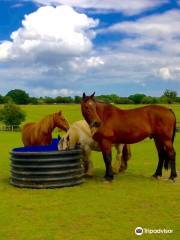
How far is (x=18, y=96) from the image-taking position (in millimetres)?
93562

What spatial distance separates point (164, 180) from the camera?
389 inches

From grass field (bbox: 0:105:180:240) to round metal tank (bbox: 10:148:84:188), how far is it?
0.27 meters

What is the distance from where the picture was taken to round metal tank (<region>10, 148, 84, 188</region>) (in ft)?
29.2

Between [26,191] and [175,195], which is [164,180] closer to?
[175,195]

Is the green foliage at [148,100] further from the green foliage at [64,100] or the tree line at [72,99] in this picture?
the green foliage at [64,100]

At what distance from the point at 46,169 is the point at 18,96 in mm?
86371

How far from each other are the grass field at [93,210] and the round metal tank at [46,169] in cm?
27

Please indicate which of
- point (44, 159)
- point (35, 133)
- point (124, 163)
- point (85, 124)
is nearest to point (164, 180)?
point (124, 163)

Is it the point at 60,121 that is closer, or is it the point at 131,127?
the point at 131,127

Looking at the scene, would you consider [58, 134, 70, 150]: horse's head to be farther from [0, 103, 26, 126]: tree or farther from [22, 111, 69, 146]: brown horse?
[0, 103, 26, 126]: tree

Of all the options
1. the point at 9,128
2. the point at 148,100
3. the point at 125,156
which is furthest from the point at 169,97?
the point at 125,156

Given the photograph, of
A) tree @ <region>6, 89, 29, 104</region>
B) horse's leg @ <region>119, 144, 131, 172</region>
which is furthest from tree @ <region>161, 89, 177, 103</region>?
horse's leg @ <region>119, 144, 131, 172</region>

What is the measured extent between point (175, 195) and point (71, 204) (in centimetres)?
219

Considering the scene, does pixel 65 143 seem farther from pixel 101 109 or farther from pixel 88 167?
pixel 101 109
